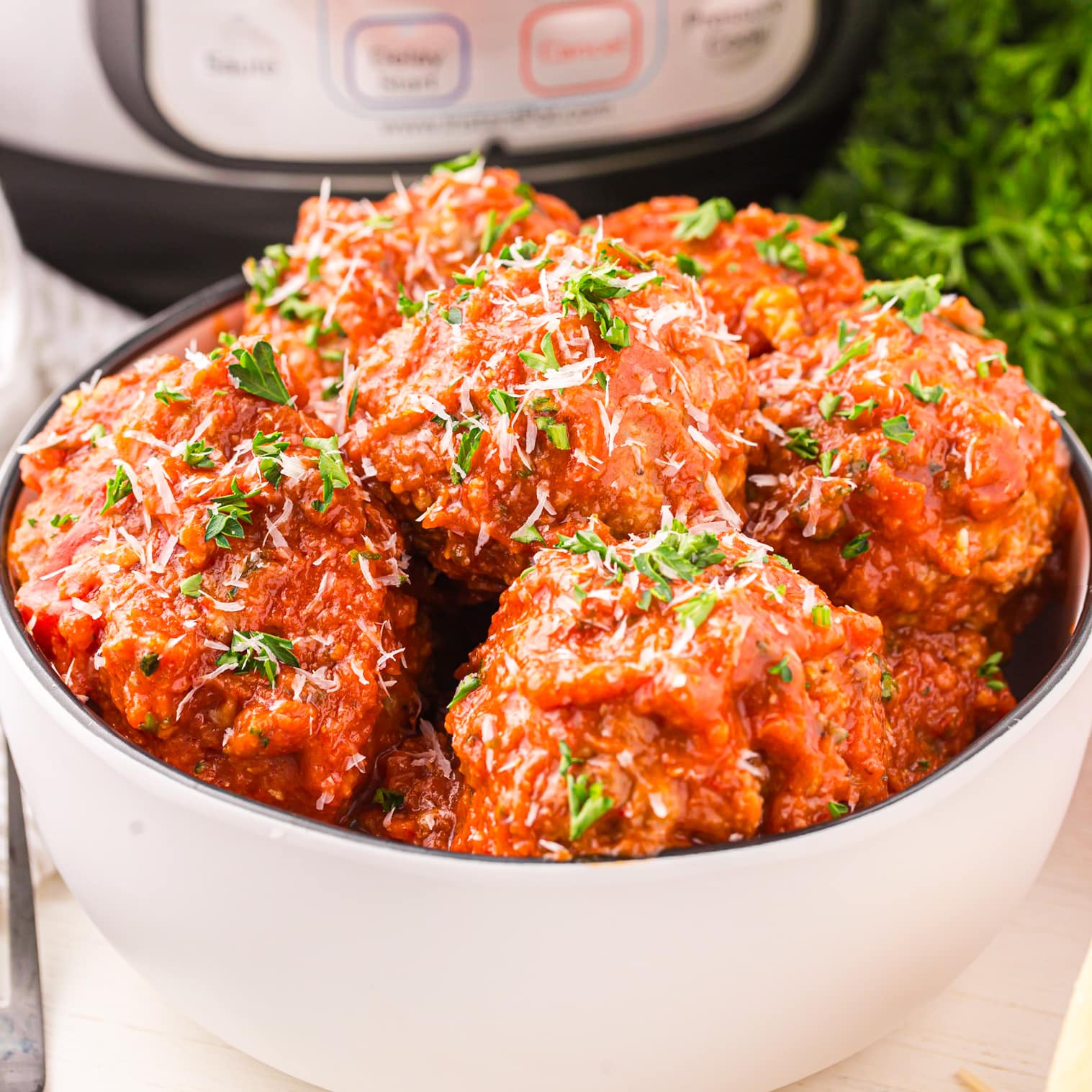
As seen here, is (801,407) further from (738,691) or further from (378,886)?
(378,886)

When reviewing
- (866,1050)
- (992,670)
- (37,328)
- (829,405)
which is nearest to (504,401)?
(829,405)

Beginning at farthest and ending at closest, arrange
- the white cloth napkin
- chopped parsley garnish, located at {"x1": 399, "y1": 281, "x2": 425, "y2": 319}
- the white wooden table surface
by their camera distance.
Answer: the white cloth napkin, chopped parsley garnish, located at {"x1": 399, "y1": 281, "x2": 425, "y2": 319}, the white wooden table surface

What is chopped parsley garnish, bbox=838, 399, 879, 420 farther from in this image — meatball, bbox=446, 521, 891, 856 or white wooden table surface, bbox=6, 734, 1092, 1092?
white wooden table surface, bbox=6, 734, 1092, 1092

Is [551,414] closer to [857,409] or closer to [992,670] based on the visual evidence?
[857,409]

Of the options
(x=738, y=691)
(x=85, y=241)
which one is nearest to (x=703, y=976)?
(x=738, y=691)

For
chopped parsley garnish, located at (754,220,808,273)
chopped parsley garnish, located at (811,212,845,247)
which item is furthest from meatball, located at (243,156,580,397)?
chopped parsley garnish, located at (811,212,845,247)

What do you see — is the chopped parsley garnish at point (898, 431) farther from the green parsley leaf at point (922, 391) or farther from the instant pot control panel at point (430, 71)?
the instant pot control panel at point (430, 71)
